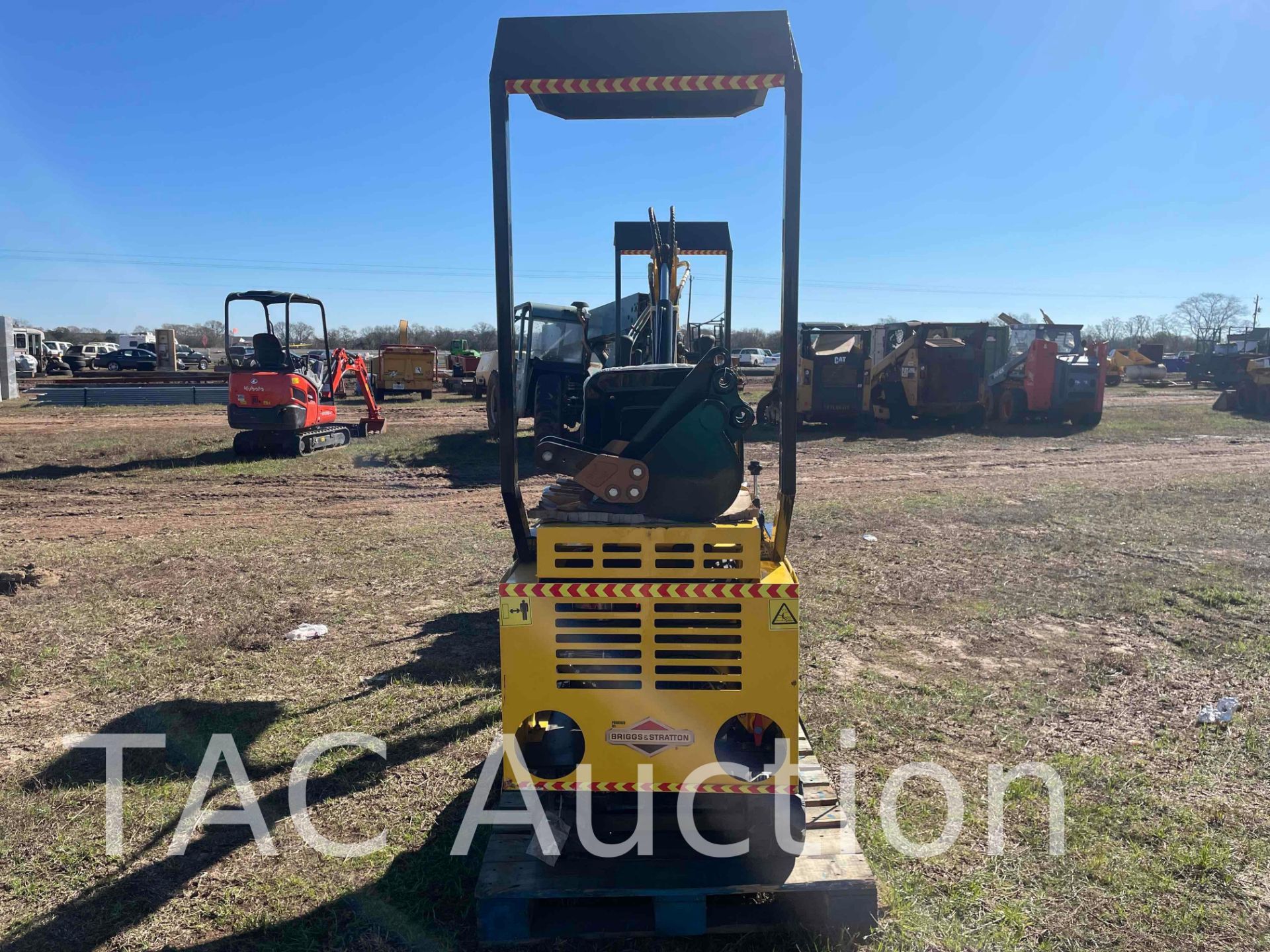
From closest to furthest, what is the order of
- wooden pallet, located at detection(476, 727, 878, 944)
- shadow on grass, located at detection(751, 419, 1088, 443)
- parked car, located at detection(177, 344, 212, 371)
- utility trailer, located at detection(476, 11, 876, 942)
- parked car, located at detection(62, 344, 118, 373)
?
wooden pallet, located at detection(476, 727, 878, 944) → utility trailer, located at detection(476, 11, 876, 942) → shadow on grass, located at detection(751, 419, 1088, 443) → parked car, located at detection(62, 344, 118, 373) → parked car, located at detection(177, 344, 212, 371)

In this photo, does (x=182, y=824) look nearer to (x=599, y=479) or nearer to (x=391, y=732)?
(x=391, y=732)

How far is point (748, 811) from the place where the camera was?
3113 millimetres

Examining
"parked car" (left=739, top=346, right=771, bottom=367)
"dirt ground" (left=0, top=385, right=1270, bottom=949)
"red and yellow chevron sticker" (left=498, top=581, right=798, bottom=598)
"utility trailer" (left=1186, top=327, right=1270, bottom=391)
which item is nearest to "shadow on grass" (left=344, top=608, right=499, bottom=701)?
"dirt ground" (left=0, top=385, right=1270, bottom=949)

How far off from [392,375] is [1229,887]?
2670 centimetres

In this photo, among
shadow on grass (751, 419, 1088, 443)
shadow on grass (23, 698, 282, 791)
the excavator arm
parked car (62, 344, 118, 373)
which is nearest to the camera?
shadow on grass (23, 698, 282, 791)

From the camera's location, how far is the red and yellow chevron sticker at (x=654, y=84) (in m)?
3.01

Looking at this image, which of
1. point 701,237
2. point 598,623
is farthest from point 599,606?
point 701,237

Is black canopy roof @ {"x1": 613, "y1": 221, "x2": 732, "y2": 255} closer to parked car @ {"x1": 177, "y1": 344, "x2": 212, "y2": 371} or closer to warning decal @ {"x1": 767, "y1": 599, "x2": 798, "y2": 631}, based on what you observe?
warning decal @ {"x1": 767, "y1": 599, "x2": 798, "y2": 631}

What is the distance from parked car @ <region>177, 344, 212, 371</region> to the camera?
46406mm

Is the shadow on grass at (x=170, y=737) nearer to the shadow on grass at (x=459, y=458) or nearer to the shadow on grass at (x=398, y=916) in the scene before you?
the shadow on grass at (x=398, y=916)

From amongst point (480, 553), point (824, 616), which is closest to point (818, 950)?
point (824, 616)

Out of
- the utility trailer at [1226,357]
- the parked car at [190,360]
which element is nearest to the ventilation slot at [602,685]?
the utility trailer at [1226,357]

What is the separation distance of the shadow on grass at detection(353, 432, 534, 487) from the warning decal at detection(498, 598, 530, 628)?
8.75m

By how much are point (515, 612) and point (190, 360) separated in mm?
52378
